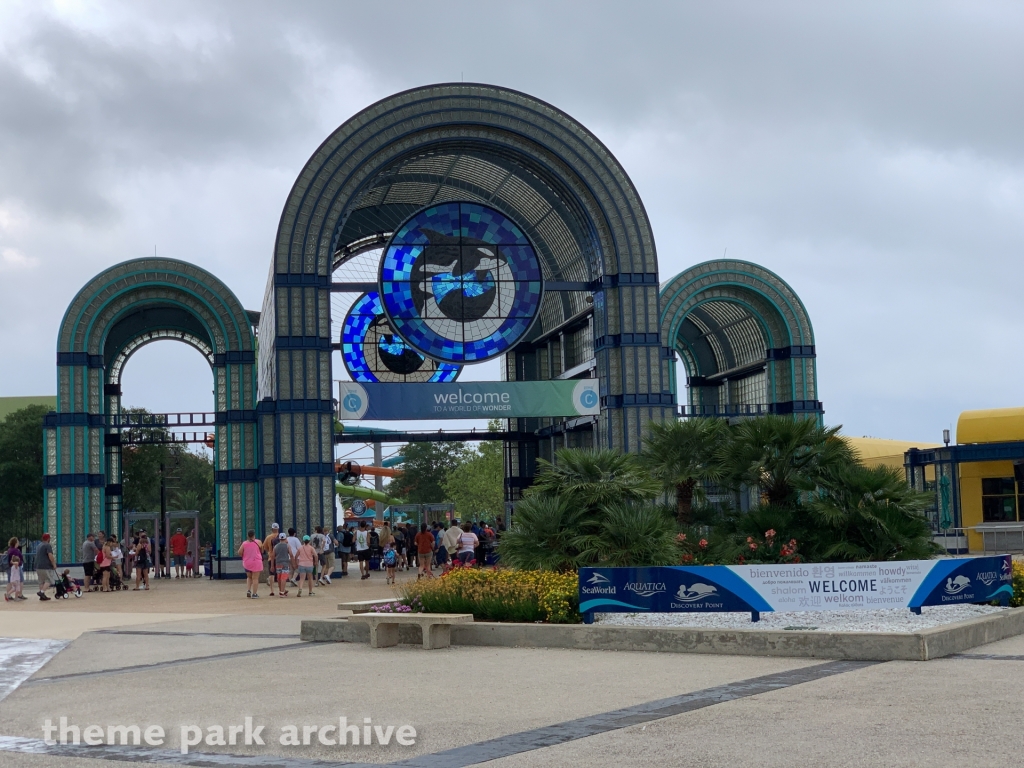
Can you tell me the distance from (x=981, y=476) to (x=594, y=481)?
88.8 feet

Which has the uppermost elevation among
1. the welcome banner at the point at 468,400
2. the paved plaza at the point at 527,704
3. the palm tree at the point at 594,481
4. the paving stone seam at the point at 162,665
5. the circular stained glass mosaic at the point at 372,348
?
the circular stained glass mosaic at the point at 372,348

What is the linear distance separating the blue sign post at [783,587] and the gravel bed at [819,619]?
212 millimetres

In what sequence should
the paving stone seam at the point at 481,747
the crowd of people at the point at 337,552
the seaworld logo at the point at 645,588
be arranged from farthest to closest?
1. the crowd of people at the point at 337,552
2. the seaworld logo at the point at 645,588
3. the paving stone seam at the point at 481,747

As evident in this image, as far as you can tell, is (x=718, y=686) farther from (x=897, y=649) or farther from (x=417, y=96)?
(x=417, y=96)

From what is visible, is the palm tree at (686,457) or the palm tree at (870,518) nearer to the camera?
the palm tree at (870,518)

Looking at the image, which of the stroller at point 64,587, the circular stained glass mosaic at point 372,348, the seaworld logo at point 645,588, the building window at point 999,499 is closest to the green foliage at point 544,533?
the seaworld logo at point 645,588

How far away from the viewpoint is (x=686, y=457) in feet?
75.2

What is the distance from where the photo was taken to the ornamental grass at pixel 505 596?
16.9 meters

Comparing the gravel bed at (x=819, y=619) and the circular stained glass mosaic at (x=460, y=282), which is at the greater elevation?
the circular stained glass mosaic at (x=460, y=282)

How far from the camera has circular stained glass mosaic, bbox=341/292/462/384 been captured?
152 feet

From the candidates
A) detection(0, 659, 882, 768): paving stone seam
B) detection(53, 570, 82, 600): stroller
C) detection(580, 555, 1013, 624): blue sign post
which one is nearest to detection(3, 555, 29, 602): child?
detection(53, 570, 82, 600): stroller

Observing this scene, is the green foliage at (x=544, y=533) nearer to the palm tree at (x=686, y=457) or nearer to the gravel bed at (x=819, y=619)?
the gravel bed at (x=819, y=619)

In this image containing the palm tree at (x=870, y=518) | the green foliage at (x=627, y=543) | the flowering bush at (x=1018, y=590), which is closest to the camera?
the flowering bush at (x=1018, y=590)

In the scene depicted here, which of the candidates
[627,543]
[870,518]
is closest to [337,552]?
[627,543]
